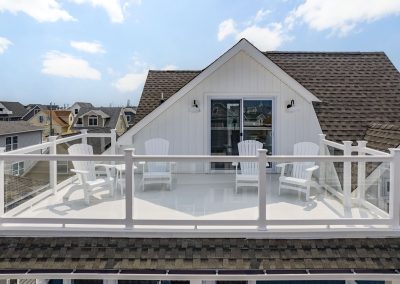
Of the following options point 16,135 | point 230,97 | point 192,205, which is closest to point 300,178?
point 192,205

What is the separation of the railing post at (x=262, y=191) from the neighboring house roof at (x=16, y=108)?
6553 cm

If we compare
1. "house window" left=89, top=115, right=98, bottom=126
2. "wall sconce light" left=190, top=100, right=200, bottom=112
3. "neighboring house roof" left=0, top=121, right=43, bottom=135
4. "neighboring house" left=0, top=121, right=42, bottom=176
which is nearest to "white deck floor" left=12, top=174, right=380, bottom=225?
"wall sconce light" left=190, top=100, right=200, bottom=112

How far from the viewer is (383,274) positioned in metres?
5.05

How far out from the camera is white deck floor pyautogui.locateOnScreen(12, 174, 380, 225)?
5484 mm

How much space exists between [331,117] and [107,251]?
7.18 meters

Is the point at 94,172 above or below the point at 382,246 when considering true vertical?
above

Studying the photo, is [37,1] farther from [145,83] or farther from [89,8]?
[145,83]

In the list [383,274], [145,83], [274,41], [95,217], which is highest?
[274,41]

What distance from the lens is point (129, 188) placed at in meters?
5.33

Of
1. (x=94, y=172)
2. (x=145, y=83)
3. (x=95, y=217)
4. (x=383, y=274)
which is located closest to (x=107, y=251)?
(x=95, y=217)

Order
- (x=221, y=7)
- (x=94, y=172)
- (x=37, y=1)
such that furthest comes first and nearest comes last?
(x=37, y=1) < (x=221, y=7) < (x=94, y=172)

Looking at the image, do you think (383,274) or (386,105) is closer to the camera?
(383,274)

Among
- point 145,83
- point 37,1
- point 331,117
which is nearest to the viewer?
point 331,117

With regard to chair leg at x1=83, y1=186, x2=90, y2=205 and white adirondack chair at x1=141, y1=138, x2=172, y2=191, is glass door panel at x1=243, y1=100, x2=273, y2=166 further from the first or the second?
chair leg at x1=83, y1=186, x2=90, y2=205
